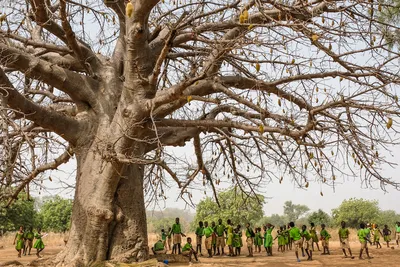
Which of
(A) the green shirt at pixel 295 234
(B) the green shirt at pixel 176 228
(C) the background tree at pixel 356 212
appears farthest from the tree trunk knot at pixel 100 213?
(C) the background tree at pixel 356 212

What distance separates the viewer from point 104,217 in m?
6.71

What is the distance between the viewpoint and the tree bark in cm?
672

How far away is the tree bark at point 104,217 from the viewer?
22.0 feet

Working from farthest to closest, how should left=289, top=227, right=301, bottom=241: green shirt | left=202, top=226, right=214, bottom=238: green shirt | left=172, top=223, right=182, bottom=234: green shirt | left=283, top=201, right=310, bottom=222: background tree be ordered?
left=283, top=201, right=310, bottom=222: background tree < left=202, top=226, right=214, bottom=238: green shirt < left=172, top=223, right=182, bottom=234: green shirt < left=289, top=227, right=301, bottom=241: green shirt

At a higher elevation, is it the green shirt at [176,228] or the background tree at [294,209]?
the background tree at [294,209]

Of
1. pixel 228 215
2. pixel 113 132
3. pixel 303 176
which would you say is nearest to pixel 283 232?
pixel 303 176

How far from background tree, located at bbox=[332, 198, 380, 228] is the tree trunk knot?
4022 cm

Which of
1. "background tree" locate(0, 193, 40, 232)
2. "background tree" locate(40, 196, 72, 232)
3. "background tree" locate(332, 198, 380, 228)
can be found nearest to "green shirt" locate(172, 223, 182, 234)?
"background tree" locate(0, 193, 40, 232)

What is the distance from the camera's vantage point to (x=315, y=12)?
21.3 ft

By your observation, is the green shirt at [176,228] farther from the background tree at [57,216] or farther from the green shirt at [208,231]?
the background tree at [57,216]

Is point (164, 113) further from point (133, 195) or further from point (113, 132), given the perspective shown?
point (133, 195)

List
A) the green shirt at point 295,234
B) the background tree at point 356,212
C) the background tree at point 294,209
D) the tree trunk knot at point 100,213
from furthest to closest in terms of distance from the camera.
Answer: the background tree at point 294,209
the background tree at point 356,212
the green shirt at point 295,234
the tree trunk knot at point 100,213

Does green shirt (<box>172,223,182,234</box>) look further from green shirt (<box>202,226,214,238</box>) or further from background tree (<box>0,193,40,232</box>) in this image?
background tree (<box>0,193,40,232</box>)

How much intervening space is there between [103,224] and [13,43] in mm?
3462
